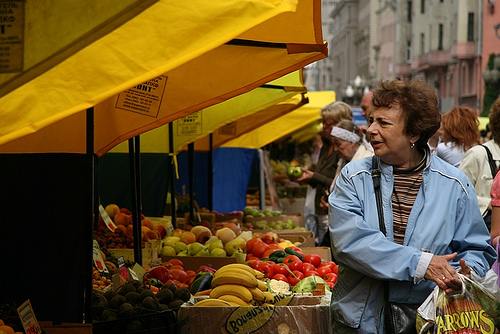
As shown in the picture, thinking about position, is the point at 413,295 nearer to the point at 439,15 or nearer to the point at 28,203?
the point at 28,203

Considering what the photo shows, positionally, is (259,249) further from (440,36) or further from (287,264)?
(440,36)

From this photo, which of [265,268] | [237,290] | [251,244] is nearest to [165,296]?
[237,290]

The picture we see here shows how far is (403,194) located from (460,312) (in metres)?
0.62

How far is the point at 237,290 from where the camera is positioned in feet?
21.9

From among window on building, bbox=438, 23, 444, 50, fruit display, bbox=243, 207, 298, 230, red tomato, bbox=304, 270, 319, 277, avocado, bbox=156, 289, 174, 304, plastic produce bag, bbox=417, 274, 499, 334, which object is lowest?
window on building, bbox=438, 23, 444, 50

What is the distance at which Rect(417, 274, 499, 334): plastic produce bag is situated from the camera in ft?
16.3

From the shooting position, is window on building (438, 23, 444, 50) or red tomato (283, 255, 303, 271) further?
window on building (438, 23, 444, 50)

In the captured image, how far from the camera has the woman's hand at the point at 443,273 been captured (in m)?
5.00

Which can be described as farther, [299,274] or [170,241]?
[170,241]

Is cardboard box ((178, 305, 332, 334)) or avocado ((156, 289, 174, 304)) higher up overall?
avocado ((156, 289, 174, 304))

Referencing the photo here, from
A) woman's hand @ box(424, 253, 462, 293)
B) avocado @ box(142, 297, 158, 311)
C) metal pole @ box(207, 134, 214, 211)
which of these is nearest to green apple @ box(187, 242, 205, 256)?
avocado @ box(142, 297, 158, 311)

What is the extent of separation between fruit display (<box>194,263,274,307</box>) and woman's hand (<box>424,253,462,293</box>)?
1.62m

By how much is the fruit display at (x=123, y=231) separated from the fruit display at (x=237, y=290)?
190 centimetres

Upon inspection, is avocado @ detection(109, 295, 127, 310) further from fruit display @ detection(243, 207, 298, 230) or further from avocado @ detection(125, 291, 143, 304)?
fruit display @ detection(243, 207, 298, 230)
